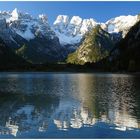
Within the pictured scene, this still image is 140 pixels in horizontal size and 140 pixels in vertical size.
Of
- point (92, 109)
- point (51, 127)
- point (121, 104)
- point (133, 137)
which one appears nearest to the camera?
point (133, 137)

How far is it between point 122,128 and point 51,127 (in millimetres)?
7945

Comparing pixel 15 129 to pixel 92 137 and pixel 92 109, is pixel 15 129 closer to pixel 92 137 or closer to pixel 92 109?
pixel 92 137

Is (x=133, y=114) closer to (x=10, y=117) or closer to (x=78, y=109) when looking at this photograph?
(x=78, y=109)

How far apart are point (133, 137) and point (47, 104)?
31.3 m

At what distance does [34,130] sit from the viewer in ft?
137

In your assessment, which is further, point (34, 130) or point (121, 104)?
point (121, 104)

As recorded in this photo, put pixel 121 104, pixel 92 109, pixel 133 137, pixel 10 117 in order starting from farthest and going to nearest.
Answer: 1. pixel 121 104
2. pixel 92 109
3. pixel 10 117
4. pixel 133 137

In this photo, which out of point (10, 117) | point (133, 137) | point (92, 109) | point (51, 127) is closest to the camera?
point (133, 137)

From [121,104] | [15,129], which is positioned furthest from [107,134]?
[121,104]

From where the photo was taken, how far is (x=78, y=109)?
5991cm

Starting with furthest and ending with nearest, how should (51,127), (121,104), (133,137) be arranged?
(121,104) → (51,127) → (133,137)

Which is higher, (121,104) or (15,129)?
(121,104)

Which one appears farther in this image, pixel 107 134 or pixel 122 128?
pixel 122 128

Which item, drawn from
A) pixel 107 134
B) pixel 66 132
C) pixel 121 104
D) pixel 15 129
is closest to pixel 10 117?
pixel 15 129
